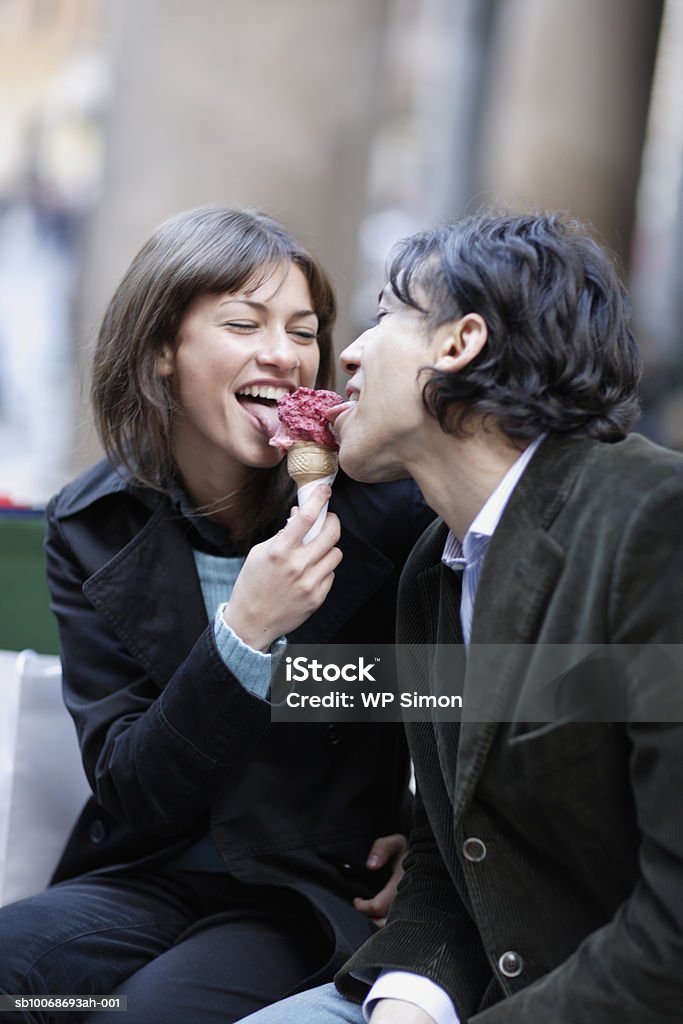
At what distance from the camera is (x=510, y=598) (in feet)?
6.63

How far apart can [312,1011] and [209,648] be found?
0.71 metres

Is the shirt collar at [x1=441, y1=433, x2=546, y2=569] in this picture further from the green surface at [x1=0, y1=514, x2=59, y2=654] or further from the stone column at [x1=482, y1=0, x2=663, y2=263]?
the stone column at [x1=482, y1=0, x2=663, y2=263]

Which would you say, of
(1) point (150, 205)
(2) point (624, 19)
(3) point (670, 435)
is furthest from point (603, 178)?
(1) point (150, 205)

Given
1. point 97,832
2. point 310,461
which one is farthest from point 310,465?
point 97,832

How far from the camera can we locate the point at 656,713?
6.02 ft

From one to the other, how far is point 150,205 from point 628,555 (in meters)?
5.07

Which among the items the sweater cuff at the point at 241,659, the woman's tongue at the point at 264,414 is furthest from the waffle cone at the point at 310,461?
the sweater cuff at the point at 241,659

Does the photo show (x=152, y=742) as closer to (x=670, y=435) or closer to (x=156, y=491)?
(x=156, y=491)

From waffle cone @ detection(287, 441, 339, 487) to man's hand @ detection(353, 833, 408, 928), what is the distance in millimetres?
861

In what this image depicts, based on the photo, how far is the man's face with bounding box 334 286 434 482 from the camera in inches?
88.8

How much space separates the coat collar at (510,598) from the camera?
200 centimetres

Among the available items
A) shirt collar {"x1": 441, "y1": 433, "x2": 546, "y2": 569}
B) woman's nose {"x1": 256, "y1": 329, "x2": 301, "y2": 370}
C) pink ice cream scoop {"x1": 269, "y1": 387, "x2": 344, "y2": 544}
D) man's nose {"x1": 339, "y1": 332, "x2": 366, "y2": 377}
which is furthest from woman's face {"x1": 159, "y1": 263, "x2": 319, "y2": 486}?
shirt collar {"x1": 441, "y1": 433, "x2": 546, "y2": 569}

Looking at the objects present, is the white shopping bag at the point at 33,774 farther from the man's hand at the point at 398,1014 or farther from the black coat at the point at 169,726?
the man's hand at the point at 398,1014

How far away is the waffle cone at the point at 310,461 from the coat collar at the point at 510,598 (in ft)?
2.07
